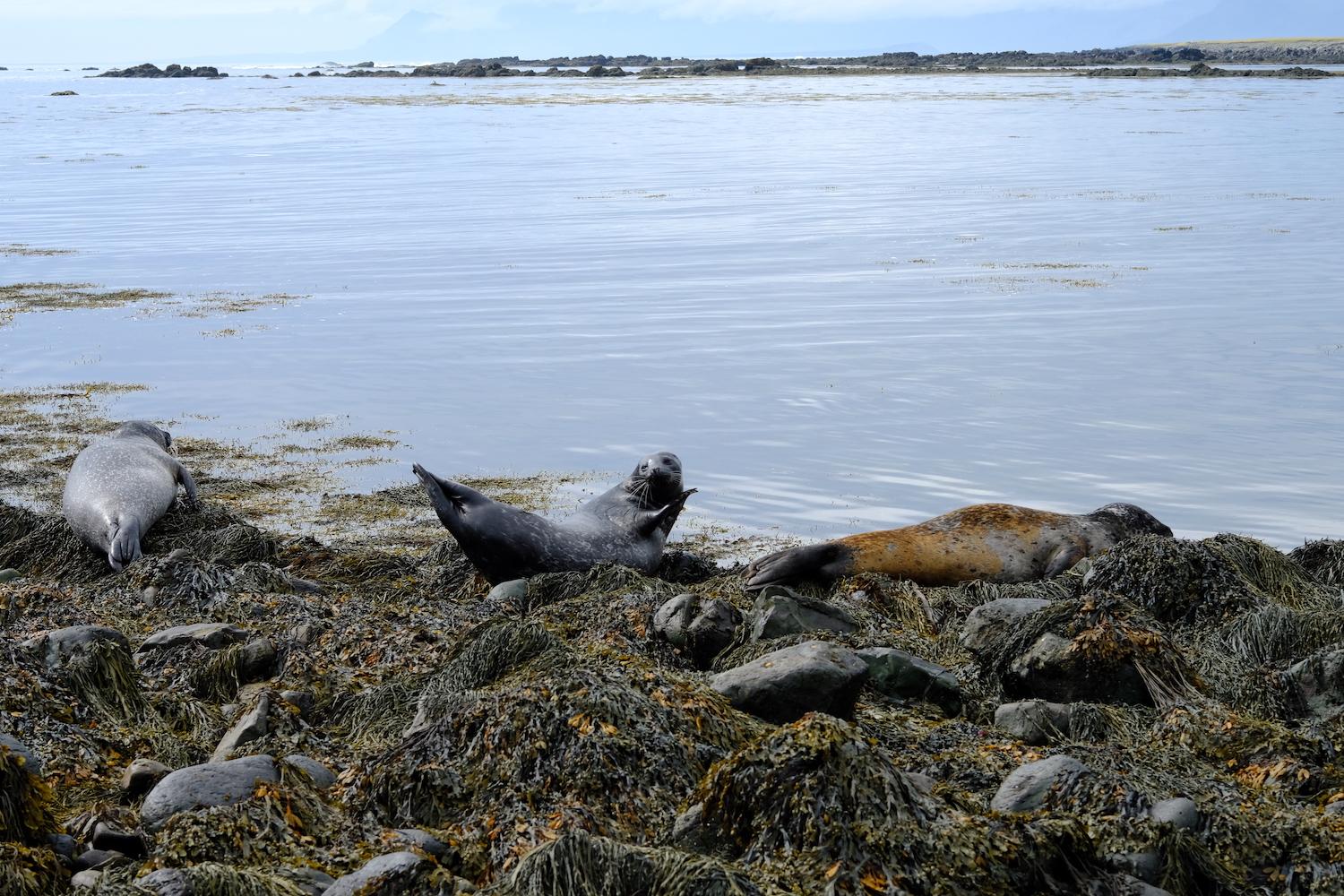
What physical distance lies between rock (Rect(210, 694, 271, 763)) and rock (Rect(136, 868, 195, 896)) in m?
1.07

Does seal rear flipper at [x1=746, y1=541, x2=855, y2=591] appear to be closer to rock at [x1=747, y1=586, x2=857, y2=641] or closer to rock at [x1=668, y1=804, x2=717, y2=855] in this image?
rock at [x1=747, y1=586, x2=857, y2=641]

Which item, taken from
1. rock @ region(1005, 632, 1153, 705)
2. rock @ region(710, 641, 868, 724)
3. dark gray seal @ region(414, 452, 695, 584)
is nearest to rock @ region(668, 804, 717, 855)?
rock @ region(710, 641, 868, 724)

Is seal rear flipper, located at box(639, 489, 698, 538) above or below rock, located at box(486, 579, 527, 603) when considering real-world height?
above

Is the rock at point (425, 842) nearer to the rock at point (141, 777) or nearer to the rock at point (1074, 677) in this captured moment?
the rock at point (141, 777)

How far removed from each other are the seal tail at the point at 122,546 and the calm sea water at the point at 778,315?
1810 millimetres

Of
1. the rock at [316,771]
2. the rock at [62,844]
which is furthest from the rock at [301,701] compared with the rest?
the rock at [62,844]

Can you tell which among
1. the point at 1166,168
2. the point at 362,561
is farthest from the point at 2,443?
the point at 1166,168

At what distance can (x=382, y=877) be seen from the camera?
2998 millimetres

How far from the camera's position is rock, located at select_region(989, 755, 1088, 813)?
11.6ft

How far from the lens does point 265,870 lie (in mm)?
3121

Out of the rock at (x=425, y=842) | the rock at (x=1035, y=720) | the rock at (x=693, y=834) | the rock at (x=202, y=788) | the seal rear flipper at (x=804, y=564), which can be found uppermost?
the rock at (x=202, y=788)

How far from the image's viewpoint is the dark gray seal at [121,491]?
276 inches

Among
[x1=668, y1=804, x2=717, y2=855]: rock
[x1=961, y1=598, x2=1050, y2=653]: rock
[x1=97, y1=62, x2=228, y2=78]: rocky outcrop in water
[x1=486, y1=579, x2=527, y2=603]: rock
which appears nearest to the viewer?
[x1=668, y1=804, x2=717, y2=855]: rock

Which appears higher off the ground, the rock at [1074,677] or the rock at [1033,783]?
the rock at [1033,783]
